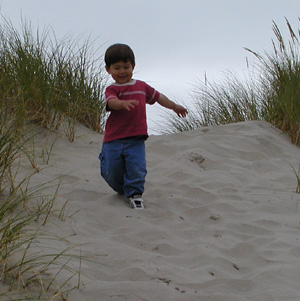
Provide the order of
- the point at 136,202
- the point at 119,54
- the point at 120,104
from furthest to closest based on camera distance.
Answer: the point at 136,202 < the point at 119,54 < the point at 120,104

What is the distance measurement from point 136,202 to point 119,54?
39.4 inches

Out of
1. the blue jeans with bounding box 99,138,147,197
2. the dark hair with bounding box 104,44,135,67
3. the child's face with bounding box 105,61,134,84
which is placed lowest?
the blue jeans with bounding box 99,138,147,197

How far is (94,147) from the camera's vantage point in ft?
17.1

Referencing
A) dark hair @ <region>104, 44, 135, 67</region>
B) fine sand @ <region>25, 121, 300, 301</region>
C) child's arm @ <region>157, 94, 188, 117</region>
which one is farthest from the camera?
child's arm @ <region>157, 94, 188, 117</region>

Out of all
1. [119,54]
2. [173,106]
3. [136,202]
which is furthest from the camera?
[173,106]

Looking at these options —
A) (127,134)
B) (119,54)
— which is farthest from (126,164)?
(119,54)

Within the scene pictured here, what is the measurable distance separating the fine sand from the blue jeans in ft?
0.45

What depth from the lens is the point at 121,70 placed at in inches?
144

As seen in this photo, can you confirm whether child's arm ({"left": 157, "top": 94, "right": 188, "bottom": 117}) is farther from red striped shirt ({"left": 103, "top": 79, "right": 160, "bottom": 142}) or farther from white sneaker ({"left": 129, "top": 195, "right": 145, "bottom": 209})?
white sneaker ({"left": 129, "top": 195, "right": 145, "bottom": 209})

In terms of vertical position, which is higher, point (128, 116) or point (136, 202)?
point (128, 116)

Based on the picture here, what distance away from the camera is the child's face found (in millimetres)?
3643

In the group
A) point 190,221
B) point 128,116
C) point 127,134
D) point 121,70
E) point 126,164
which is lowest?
point 190,221

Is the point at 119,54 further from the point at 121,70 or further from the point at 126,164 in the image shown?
the point at 126,164

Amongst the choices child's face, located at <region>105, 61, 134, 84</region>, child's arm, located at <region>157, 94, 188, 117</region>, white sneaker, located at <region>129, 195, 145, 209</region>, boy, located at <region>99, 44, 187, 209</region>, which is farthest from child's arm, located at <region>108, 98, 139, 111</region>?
white sneaker, located at <region>129, 195, 145, 209</region>
